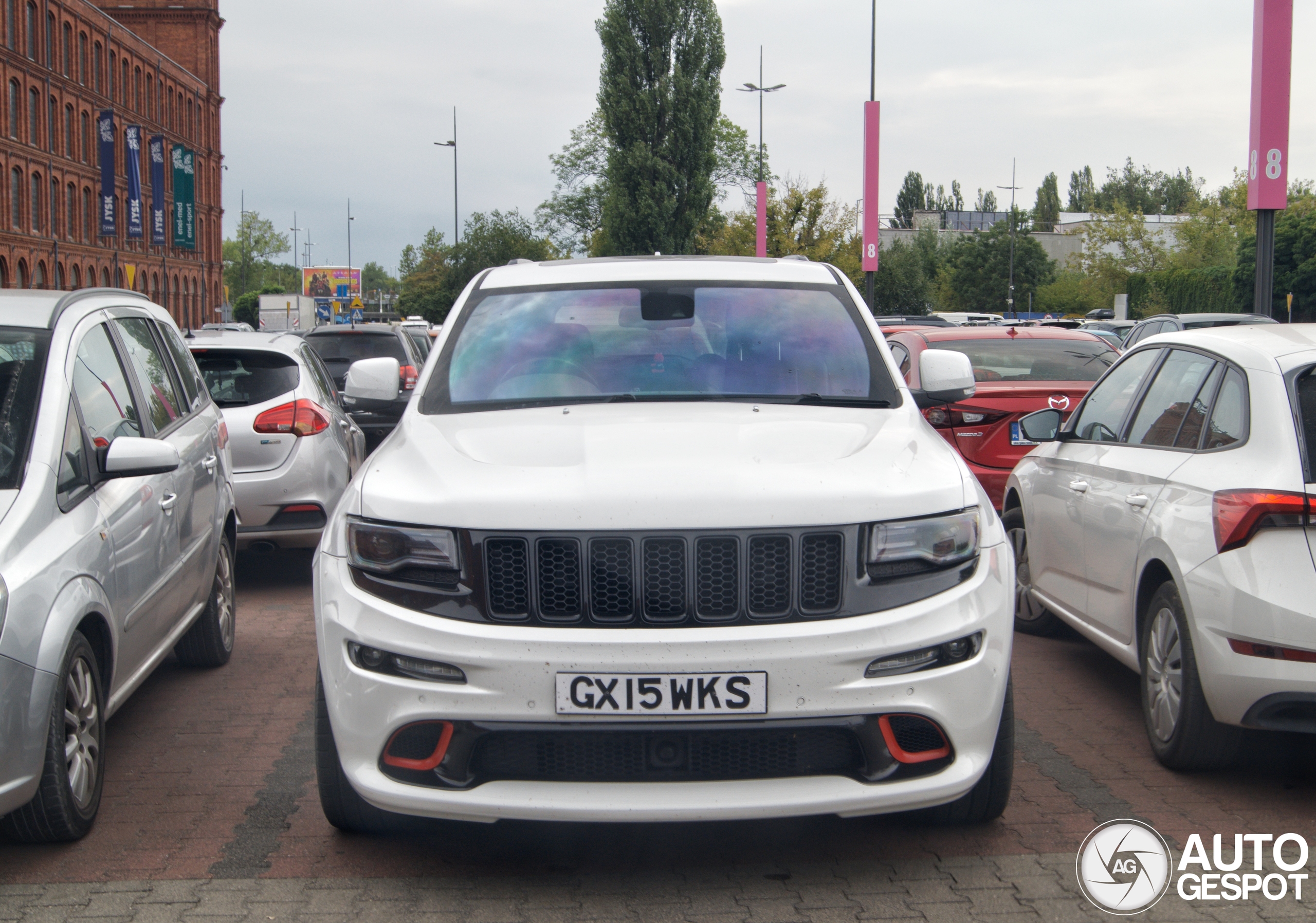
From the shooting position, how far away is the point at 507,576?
11.3 feet

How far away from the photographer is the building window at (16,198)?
5406 cm

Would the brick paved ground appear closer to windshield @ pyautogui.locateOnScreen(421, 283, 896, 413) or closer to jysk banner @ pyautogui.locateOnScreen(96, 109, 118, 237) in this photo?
windshield @ pyautogui.locateOnScreen(421, 283, 896, 413)

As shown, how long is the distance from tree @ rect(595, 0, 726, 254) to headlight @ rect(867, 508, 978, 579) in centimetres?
5499

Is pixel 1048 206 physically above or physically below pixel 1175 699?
above

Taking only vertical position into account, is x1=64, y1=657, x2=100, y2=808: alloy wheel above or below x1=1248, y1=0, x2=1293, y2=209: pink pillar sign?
below

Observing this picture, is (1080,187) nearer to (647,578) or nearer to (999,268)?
(999,268)

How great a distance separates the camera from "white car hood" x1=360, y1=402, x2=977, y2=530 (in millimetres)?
3416

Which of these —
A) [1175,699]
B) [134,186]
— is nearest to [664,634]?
[1175,699]

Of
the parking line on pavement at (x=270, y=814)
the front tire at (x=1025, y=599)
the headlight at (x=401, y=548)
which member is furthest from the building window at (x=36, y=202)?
the headlight at (x=401, y=548)

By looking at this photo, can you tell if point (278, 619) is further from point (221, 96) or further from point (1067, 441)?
point (221, 96)

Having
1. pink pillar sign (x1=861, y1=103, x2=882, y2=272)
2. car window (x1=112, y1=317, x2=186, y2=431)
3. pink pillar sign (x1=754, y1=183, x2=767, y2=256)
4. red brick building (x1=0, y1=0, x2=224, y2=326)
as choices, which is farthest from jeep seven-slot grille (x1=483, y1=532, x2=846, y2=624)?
red brick building (x1=0, y1=0, x2=224, y2=326)

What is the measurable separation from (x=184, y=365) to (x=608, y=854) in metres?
3.62

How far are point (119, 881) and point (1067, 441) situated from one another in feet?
14.5

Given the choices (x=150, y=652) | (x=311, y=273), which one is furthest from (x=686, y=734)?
(x=311, y=273)
